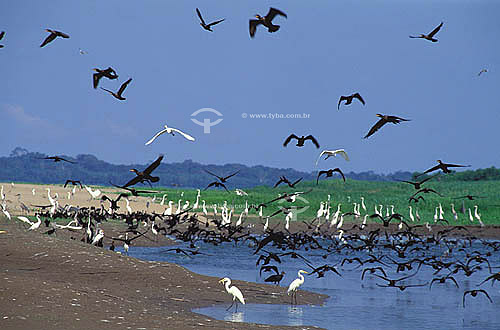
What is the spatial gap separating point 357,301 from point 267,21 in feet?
27.7

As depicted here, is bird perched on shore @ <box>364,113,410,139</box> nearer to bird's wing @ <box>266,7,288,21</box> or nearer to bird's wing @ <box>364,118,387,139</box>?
bird's wing @ <box>364,118,387,139</box>

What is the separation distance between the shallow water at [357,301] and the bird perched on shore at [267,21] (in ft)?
17.9

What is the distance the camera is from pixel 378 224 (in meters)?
41.3

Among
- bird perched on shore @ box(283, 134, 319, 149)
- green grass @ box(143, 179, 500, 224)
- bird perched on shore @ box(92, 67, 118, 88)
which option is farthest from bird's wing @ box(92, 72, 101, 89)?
green grass @ box(143, 179, 500, 224)

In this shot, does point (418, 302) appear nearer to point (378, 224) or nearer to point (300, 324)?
point (300, 324)

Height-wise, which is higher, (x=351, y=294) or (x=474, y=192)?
(x=474, y=192)

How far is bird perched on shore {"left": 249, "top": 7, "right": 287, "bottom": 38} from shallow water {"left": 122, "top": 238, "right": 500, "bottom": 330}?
5451 mm

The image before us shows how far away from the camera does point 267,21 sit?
40.4 feet

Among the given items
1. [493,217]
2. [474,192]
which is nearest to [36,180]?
[474,192]

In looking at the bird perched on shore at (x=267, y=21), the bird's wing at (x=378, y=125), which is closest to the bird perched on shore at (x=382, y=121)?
the bird's wing at (x=378, y=125)

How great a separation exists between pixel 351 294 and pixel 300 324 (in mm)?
5377

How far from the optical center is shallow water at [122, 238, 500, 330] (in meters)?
15.1

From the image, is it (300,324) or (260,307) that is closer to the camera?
(300,324)

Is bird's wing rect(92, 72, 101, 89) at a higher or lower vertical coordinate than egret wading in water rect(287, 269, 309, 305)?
higher
